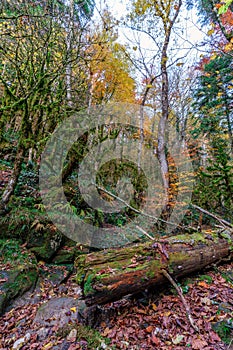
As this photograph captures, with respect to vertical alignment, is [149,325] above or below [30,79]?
below

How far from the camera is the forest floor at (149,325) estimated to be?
2172mm

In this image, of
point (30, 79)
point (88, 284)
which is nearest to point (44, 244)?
point (88, 284)

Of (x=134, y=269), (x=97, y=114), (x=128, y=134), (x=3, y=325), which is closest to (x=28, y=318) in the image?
(x=3, y=325)

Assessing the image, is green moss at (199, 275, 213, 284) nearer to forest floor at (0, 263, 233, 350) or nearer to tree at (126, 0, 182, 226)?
forest floor at (0, 263, 233, 350)

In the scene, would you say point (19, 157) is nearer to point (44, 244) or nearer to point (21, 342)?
point (44, 244)

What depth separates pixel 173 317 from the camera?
2453mm

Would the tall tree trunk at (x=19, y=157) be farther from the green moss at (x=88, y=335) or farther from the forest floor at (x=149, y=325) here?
the green moss at (x=88, y=335)

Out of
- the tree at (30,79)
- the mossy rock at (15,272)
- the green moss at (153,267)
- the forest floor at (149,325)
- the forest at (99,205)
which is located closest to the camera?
the forest floor at (149,325)

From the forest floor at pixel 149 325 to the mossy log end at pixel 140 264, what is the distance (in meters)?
0.28

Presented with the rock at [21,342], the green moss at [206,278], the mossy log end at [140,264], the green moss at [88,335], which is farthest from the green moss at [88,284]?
the green moss at [206,278]

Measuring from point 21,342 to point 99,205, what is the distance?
11.7 ft

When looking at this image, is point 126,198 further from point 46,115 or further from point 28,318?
point 28,318

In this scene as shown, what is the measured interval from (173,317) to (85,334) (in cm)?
114

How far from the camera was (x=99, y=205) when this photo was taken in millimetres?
5703
